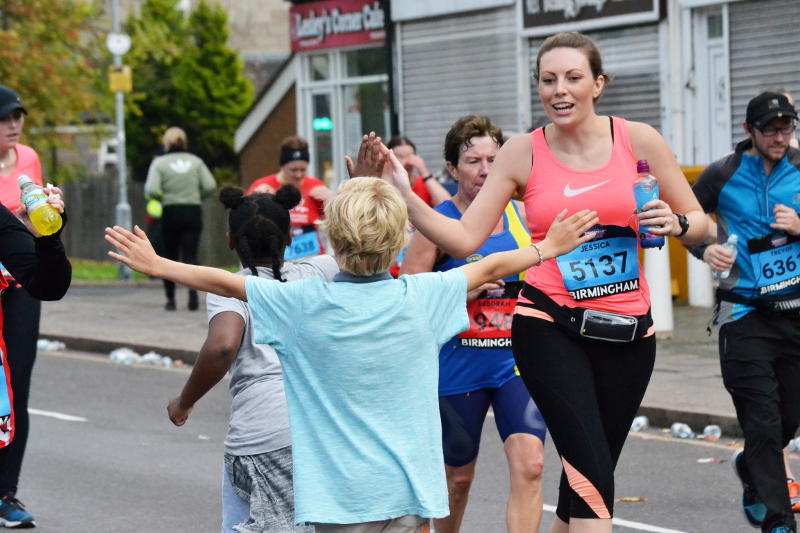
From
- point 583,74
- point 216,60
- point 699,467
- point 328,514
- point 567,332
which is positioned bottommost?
point 699,467

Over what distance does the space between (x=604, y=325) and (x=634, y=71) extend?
44.9 feet

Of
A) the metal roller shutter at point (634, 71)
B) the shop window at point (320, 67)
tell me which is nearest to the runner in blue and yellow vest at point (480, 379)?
the metal roller shutter at point (634, 71)

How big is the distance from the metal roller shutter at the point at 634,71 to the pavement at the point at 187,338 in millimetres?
2957

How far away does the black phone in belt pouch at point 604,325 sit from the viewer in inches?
196

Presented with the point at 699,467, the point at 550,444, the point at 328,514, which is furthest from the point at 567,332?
the point at 550,444

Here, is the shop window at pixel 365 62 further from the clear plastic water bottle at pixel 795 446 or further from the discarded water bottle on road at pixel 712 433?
the clear plastic water bottle at pixel 795 446

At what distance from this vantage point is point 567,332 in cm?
504

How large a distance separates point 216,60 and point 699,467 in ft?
105

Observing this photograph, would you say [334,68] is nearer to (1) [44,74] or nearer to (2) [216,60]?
(1) [44,74]

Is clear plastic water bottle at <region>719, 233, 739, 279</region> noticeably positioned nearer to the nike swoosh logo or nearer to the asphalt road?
the asphalt road

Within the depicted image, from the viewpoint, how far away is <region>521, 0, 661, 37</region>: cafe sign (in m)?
17.9

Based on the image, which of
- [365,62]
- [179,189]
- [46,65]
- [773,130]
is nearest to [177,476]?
[773,130]

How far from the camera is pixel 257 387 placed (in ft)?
16.6

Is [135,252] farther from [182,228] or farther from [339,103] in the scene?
[339,103]
